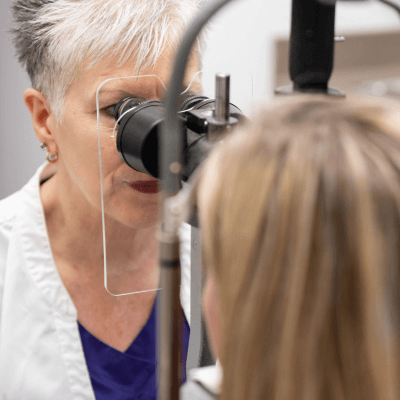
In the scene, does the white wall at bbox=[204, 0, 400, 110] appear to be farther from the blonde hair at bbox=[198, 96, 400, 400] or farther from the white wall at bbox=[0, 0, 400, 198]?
the blonde hair at bbox=[198, 96, 400, 400]

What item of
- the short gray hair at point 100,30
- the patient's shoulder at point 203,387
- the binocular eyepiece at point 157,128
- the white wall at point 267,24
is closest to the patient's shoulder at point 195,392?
the patient's shoulder at point 203,387

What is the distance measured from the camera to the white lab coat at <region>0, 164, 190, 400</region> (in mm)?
943

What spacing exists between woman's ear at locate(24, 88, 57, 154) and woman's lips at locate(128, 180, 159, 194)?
0.72 ft

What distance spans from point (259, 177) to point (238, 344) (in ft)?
0.46

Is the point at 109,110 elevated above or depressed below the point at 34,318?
above

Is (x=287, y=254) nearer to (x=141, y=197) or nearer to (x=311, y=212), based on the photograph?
(x=311, y=212)

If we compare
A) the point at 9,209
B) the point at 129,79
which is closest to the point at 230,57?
the point at 129,79

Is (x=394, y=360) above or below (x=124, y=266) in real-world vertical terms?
above

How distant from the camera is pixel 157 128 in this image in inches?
26.1

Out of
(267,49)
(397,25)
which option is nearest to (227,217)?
(267,49)

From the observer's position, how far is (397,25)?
2.41 metres

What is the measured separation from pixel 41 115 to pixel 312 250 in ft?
2.35

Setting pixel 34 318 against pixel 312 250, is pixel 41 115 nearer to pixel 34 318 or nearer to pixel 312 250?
pixel 34 318

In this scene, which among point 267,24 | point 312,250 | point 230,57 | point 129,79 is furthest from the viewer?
point 267,24
